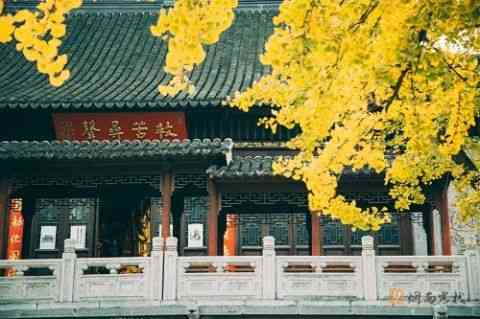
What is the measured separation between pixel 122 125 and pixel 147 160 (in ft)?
6.43

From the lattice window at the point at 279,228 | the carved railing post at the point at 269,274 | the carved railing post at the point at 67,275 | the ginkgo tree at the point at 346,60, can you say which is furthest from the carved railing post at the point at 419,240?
the carved railing post at the point at 67,275

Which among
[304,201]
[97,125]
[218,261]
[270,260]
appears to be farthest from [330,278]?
[97,125]

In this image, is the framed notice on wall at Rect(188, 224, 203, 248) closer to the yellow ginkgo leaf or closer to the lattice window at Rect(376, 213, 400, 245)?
the lattice window at Rect(376, 213, 400, 245)

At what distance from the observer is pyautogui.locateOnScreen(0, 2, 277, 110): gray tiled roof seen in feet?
43.7

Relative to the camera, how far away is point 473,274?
9.98 m

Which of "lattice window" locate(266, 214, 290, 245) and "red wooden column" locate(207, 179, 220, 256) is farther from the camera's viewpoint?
"lattice window" locate(266, 214, 290, 245)

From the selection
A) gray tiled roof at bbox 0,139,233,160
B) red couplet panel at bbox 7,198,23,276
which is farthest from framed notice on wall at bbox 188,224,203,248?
gray tiled roof at bbox 0,139,233,160

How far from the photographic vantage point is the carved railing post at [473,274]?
32.6 ft

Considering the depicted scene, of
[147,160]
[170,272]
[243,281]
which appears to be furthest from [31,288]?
[243,281]

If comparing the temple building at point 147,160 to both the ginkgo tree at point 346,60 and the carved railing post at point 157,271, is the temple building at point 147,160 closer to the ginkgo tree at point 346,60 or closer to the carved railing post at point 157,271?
the carved railing post at point 157,271

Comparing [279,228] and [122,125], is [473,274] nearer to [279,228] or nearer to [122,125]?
[122,125]

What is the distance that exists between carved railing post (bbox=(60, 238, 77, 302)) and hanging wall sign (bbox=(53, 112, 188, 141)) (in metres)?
3.58

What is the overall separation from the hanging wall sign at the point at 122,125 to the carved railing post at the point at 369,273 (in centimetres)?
475

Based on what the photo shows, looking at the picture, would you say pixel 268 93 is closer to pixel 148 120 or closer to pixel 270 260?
pixel 270 260
